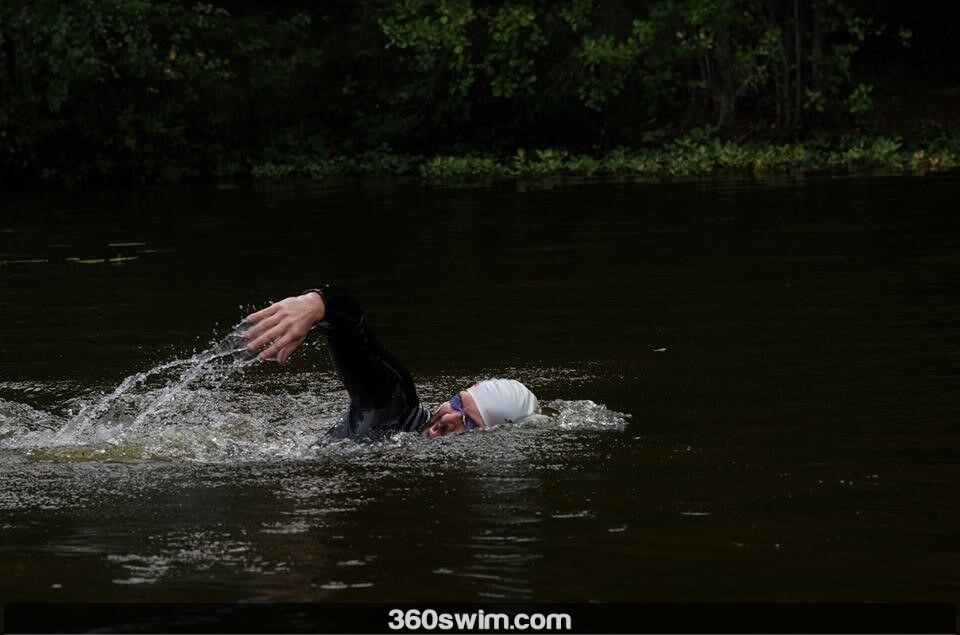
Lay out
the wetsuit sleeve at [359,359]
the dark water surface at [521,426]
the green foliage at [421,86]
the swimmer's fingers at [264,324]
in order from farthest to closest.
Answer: the green foliage at [421,86], the wetsuit sleeve at [359,359], the swimmer's fingers at [264,324], the dark water surface at [521,426]

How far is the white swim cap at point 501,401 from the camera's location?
910 cm

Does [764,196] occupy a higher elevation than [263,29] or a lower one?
lower

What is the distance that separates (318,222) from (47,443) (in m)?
14.5

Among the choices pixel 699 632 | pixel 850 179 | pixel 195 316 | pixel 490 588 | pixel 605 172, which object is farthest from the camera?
pixel 605 172

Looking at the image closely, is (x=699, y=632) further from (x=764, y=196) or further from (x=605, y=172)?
(x=605, y=172)

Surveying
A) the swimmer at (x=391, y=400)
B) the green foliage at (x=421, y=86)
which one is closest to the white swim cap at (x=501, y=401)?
the swimmer at (x=391, y=400)

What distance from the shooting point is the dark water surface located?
630cm

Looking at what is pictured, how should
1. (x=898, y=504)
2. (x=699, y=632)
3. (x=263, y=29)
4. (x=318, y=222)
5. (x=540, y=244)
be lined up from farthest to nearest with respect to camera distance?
(x=263, y=29) → (x=318, y=222) → (x=540, y=244) → (x=898, y=504) → (x=699, y=632)

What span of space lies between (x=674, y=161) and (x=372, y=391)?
22.9 m

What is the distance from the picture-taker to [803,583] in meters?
6.02

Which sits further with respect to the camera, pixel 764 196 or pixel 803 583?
pixel 764 196

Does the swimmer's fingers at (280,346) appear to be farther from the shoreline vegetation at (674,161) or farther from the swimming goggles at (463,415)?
the shoreline vegetation at (674,161)

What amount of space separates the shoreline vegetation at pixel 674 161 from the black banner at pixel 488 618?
2343 centimetres

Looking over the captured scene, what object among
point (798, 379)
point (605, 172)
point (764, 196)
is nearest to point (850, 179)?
point (764, 196)
